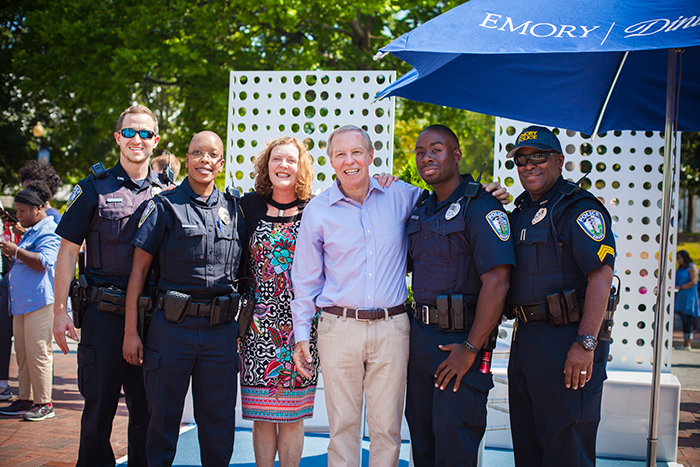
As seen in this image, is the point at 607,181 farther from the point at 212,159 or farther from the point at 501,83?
the point at 212,159

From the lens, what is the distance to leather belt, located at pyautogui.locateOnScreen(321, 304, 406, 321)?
9.38 feet

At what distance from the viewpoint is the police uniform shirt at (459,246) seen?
273 cm

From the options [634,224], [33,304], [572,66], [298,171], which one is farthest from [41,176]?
[634,224]

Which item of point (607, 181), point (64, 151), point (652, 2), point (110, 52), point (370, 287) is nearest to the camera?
point (652, 2)

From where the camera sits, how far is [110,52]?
11.6 m

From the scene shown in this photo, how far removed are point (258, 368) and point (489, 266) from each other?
1448 millimetres

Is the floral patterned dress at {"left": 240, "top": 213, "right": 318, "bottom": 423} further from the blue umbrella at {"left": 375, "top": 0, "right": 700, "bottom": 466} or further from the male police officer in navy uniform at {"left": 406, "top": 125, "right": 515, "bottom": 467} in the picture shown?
the blue umbrella at {"left": 375, "top": 0, "right": 700, "bottom": 466}

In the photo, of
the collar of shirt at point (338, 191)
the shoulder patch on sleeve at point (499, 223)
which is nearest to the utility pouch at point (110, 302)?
the collar of shirt at point (338, 191)

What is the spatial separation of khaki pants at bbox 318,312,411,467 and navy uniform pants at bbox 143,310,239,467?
22.9 inches

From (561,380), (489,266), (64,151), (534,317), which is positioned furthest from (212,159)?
(64,151)

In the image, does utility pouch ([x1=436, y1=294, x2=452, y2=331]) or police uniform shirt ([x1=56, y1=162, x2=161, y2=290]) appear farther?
police uniform shirt ([x1=56, y1=162, x2=161, y2=290])

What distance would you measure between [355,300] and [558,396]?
1.10 metres

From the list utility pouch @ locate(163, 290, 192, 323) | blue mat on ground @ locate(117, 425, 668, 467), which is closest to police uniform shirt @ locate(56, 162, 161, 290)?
utility pouch @ locate(163, 290, 192, 323)

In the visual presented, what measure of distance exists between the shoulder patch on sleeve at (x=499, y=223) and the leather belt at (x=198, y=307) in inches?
61.0
